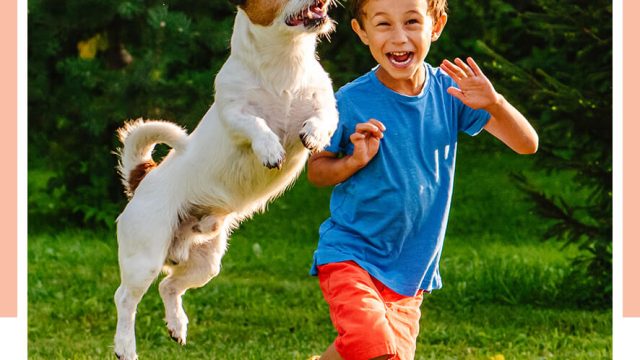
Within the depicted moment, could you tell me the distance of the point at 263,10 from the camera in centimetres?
368

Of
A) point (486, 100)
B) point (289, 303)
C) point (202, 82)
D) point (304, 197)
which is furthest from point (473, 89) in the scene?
point (304, 197)

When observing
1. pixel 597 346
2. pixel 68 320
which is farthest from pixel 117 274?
pixel 597 346

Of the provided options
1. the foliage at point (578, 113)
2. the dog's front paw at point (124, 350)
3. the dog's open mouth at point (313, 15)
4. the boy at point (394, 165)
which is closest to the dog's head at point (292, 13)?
the dog's open mouth at point (313, 15)

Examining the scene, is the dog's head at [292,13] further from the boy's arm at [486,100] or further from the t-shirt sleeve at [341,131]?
the boy's arm at [486,100]

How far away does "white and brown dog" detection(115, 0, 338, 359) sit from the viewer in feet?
12.0

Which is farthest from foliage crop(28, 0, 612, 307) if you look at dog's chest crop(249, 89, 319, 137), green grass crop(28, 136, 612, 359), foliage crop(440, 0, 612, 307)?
dog's chest crop(249, 89, 319, 137)

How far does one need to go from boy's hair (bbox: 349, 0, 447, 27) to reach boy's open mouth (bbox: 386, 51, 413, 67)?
20 cm

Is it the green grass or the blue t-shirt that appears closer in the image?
the blue t-shirt

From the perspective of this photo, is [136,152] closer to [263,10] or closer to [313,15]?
[263,10]

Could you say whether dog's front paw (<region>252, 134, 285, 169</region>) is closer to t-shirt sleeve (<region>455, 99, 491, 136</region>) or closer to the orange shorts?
the orange shorts

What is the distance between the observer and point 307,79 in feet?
12.6

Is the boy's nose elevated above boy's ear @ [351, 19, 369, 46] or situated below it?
above

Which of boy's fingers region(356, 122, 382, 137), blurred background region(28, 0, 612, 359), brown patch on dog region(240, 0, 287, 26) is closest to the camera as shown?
brown patch on dog region(240, 0, 287, 26)

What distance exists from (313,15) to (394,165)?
655mm
